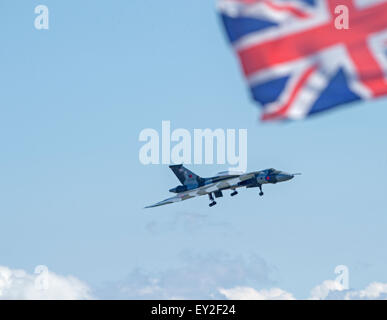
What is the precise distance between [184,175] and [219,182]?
954 cm

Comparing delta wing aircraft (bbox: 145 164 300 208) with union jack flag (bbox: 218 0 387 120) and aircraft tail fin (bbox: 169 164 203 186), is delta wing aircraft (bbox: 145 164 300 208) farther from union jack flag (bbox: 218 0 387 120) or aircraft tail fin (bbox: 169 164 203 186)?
union jack flag (bbox: 218 0 387 120)

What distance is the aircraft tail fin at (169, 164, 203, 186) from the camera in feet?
465

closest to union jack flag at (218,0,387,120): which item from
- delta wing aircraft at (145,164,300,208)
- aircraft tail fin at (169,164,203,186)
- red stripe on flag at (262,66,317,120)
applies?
red stripe on flag at (262,66,317,120)

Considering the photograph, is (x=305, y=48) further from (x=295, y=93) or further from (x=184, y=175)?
(x=184, y=175)

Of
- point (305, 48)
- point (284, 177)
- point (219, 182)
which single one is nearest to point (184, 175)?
point (219, 182)

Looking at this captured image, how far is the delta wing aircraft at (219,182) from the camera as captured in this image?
131875mm

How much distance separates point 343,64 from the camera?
21.9 meters

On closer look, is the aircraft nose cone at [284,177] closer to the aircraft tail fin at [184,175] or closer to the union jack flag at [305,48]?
the aircraft tail fin at [184,175]

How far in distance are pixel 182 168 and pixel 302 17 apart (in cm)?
12363

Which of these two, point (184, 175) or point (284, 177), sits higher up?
point (184, 175)

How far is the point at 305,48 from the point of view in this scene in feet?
72.1

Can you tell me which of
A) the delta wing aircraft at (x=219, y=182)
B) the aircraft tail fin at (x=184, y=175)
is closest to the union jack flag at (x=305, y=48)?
the delta wing aircraft at (x=219, y=182)
